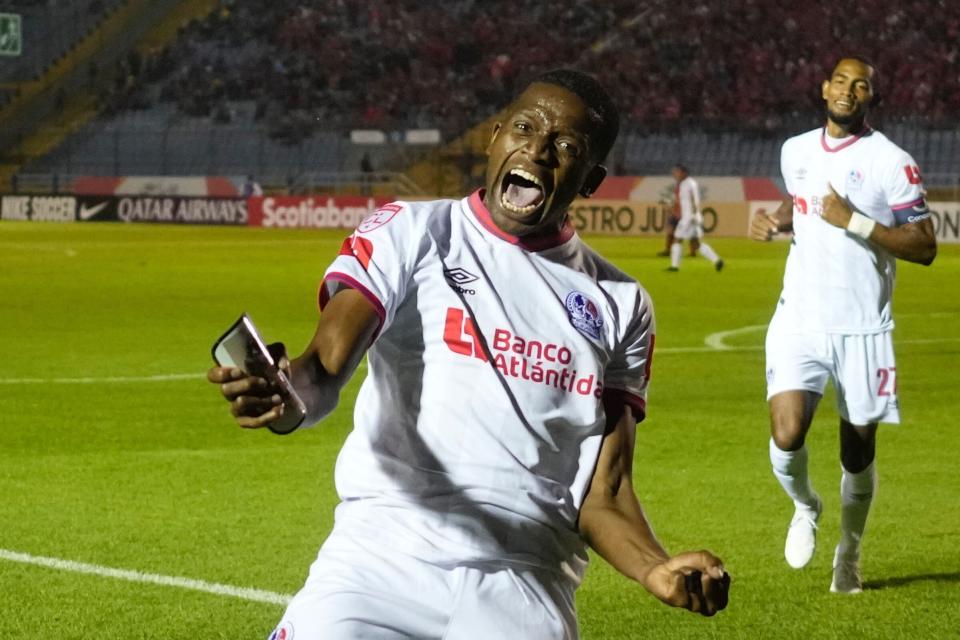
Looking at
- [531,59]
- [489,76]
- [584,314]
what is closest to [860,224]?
[584,314]

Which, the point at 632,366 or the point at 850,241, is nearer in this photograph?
the point at 632,366

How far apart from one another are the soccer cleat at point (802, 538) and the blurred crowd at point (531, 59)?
112 feet

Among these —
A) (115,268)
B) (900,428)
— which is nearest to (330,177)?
(115,268)

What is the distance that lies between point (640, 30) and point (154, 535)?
142 ft

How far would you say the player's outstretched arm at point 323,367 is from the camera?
271 cm

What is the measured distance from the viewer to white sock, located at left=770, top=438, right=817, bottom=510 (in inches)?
275

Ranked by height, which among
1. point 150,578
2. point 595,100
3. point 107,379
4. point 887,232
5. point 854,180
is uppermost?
point 595,100

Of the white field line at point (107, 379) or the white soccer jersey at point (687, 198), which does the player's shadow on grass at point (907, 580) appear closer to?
the white field line at point (107, 379)

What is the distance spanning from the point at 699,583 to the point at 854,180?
480 centimetres

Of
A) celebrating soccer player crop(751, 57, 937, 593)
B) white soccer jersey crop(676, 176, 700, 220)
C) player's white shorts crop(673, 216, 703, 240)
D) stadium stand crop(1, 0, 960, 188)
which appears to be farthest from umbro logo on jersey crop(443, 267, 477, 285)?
stadium stand crop(1, 0, 960, 188)

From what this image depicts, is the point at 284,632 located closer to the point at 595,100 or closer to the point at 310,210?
the point at 595,100

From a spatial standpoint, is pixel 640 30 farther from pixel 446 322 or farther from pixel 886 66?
pixel 446 322

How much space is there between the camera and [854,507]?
684cm

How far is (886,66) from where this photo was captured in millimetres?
44062
